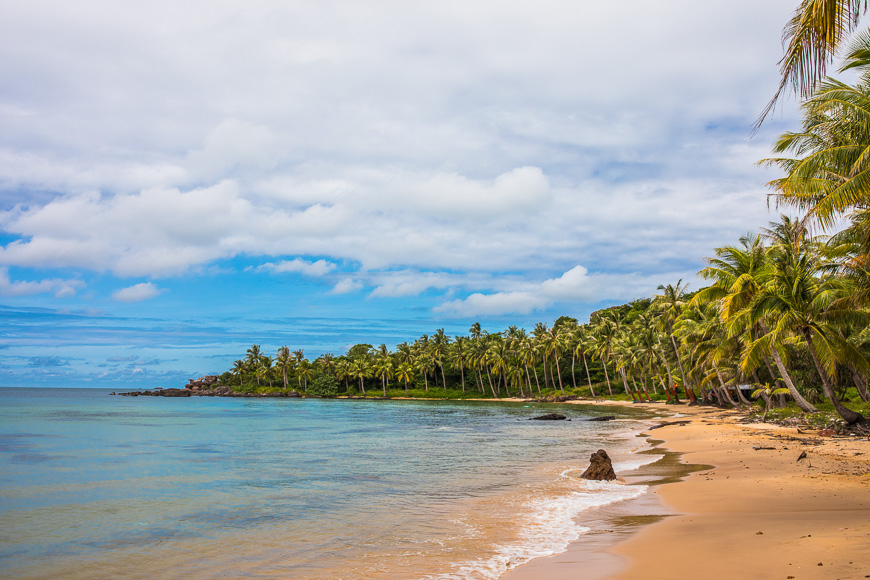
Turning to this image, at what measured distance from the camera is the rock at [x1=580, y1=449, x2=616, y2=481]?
47.6ft

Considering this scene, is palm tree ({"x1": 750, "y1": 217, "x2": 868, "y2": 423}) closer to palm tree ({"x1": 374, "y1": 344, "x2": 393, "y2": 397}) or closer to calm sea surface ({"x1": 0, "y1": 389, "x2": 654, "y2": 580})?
calm sea surface ({"x1": 0, "y1": 389, "x2": 654, "y2": 580})

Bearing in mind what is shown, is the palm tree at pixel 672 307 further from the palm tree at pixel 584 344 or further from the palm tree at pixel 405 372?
the palm tree at pixel 405 372

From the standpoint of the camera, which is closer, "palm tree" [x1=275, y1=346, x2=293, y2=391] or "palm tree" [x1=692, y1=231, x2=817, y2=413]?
"palm tree" [x1=692, y1=231, x2=817, y2=413]

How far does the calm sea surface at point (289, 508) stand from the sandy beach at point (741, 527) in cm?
86

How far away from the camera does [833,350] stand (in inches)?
819

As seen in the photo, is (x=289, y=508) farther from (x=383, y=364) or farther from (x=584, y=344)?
(x=383, y=364)

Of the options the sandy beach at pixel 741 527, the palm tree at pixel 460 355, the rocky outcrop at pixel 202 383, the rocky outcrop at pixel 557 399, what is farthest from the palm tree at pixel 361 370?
the sandy beach at pixel 741 527

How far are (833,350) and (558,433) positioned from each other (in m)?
14.9

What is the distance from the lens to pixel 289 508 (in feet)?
39.3

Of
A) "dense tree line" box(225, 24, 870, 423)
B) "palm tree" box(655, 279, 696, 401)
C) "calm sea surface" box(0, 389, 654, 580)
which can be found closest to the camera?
"calm sea surface" box(0, 389, 654, 580)

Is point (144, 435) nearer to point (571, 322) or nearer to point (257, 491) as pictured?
point (257, 491)

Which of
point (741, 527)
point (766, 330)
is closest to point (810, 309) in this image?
point (766, 330)

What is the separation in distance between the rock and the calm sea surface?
39 centimetres

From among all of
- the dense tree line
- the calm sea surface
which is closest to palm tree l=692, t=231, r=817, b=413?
the dense tree line
